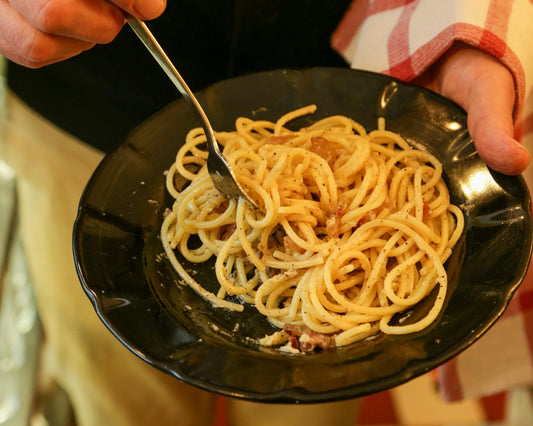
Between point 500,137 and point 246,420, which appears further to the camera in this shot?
point 246,420

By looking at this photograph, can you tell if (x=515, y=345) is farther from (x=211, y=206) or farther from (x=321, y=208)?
(x=211, y=206)

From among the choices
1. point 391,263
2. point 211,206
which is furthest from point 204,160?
point 391,263

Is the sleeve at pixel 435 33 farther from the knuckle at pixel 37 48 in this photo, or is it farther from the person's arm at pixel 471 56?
the knuckle at pixel 37 48

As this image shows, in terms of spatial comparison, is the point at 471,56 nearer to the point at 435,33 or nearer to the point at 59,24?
the point at 435,33

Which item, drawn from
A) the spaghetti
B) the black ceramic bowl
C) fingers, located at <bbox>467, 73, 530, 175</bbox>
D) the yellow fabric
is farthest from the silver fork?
the yellow fabric

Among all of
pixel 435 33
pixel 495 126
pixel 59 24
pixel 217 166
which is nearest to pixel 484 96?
pixel 495 126

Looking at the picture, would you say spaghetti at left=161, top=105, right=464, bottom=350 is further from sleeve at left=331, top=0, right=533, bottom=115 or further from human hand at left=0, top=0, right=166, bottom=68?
human hand at left=0, top=0, right=166, bottom=68
